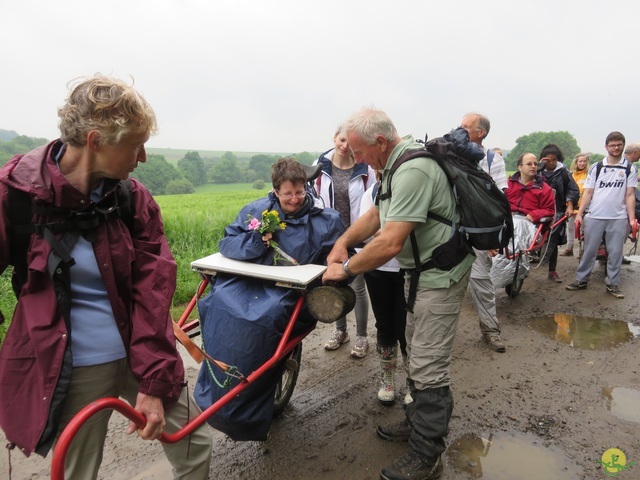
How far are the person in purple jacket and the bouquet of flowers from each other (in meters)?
1.01

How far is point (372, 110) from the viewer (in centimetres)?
249

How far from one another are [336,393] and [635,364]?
111 inches

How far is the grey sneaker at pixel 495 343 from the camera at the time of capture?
4.19 metres

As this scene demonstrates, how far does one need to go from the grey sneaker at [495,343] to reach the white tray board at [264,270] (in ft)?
8.20

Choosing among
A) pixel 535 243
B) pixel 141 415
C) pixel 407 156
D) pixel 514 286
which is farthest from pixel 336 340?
pixel 535 243

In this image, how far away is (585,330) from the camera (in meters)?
4.71

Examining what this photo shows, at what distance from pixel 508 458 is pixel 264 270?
1992 mm

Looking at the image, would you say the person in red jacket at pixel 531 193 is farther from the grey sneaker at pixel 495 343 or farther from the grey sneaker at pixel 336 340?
the grey sneaker at pixel 336 340

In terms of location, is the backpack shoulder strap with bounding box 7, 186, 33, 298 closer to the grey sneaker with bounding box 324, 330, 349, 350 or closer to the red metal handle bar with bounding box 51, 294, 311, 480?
the red metal handle bar with bounding box 51, 294, 311, 480

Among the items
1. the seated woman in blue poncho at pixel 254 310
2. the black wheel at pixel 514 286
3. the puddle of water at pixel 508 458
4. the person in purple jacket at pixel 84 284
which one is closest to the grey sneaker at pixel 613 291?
the black wheel at pixel 514 286

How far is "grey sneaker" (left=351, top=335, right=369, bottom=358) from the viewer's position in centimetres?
398

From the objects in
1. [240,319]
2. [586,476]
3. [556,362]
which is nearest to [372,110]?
[240,319]

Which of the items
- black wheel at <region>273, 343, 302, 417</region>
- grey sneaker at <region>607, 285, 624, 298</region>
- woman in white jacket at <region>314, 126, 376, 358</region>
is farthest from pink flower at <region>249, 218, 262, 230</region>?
grey sneaker at <region>607, 285, 624, 298</region>

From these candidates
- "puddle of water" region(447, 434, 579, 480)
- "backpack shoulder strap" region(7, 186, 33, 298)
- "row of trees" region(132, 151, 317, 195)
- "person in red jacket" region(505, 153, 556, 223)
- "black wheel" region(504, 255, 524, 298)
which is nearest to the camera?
"backpack shoulder strap" region(7, 186, 33, 298)
